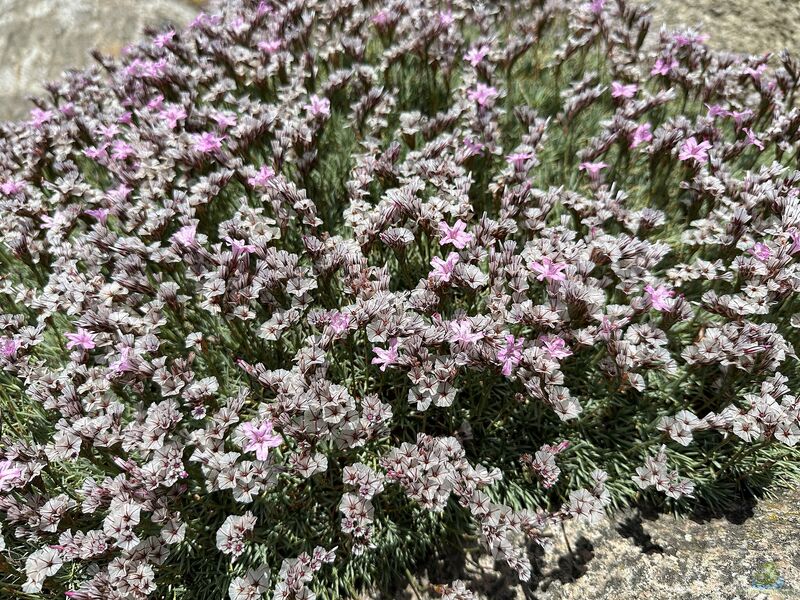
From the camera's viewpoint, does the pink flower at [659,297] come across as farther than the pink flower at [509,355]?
Yes

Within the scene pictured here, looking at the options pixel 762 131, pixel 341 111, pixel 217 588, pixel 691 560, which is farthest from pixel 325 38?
pixel 691 560

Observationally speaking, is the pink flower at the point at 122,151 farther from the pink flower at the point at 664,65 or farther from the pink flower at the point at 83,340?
the pink flower at the point at 664,65

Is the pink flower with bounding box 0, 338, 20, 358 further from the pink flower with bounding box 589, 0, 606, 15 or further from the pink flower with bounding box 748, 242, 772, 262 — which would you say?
the pink flower with bounding box 589, 0, 606, 15

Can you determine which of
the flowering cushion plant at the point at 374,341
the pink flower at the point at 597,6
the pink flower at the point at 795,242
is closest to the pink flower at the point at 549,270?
the flowering cushion plant at the point at 374,341

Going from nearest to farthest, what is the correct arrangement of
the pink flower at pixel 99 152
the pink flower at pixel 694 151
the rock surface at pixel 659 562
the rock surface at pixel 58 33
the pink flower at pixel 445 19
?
the rock surface at pixel 659 562 → the pink flower at pixel 694 151 → the pink flower at pixel 99 152 → the pink flower at pixel 445 19 → the rock surface at pixel 58 33

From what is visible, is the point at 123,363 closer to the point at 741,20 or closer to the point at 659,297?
the point at 659,297

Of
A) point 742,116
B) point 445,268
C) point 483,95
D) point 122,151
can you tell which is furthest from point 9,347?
point 742,116

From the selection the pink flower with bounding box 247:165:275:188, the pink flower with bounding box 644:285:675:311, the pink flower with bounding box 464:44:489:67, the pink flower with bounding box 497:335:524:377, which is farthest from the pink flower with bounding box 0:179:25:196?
the pink flower with bounding box 644:285:675:311

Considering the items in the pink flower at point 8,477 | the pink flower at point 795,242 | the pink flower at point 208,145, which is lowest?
the pink flower at point 8,477
